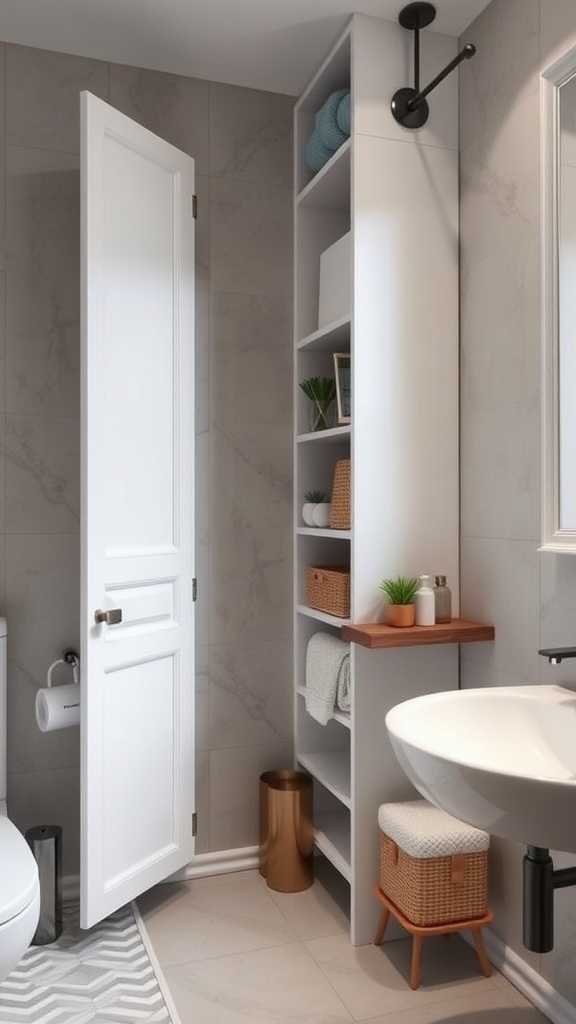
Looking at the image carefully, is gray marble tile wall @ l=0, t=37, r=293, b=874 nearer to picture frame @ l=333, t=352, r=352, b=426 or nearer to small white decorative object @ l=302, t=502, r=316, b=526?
small white decorative object @ l=302, t=502, r=316, b=526

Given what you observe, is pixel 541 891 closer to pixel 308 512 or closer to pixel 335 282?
pixel 308 512

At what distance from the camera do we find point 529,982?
1.80 metres

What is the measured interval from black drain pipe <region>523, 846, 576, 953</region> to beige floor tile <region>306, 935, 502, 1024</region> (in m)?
0.67

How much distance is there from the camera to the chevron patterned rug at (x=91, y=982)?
1.75m

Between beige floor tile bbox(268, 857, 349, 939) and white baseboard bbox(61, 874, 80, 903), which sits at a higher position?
white baseboard bbox(61, 874, 80, 903)

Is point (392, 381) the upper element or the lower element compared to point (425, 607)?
upper

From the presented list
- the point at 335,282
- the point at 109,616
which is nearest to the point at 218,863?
the point at 109,616

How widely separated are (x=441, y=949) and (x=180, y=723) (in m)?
0.90

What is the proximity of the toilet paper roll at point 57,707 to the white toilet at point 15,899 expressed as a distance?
0.32 m

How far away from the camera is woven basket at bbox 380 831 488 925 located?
5.89ft

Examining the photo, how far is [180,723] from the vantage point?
225 cm

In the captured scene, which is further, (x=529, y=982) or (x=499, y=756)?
(x=529, y=982)

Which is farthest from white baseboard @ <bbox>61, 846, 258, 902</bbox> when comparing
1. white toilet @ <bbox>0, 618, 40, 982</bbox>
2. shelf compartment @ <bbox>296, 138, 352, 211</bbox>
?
shelf compartment @ <bbox>296, 138, 352, 211</bbox>

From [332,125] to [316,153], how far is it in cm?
14
